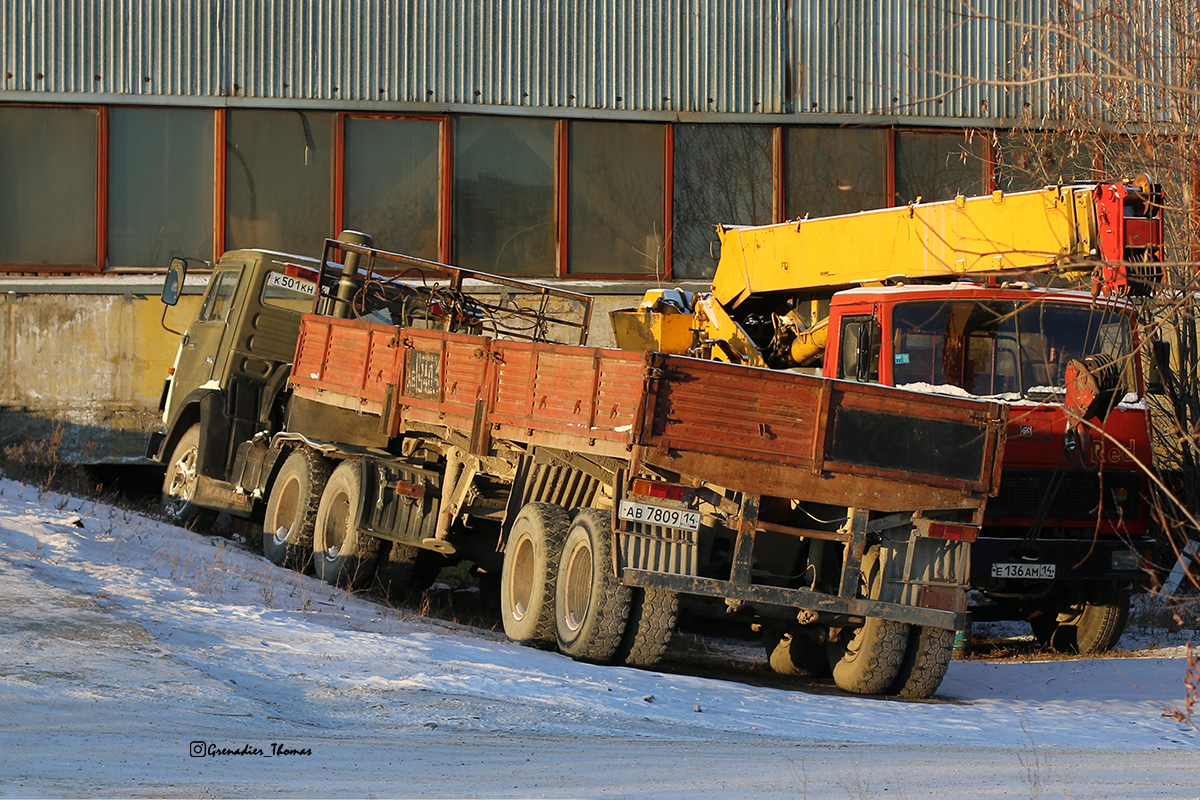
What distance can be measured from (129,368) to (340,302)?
18.2 ft

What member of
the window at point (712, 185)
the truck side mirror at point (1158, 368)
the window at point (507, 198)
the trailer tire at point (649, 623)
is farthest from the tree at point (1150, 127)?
the window at point (507, 198)

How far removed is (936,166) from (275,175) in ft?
31.8

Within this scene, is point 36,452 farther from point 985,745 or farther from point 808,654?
point 985,745

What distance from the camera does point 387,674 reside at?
7.79 meters

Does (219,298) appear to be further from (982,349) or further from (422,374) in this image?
(982,349)

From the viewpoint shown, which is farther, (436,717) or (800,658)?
(800,658)

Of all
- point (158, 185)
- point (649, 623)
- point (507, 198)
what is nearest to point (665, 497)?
point (649, 623)

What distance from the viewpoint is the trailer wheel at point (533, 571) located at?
30.9 feet

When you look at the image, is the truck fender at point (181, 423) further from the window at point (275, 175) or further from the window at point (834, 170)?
the window at point (834, 170)

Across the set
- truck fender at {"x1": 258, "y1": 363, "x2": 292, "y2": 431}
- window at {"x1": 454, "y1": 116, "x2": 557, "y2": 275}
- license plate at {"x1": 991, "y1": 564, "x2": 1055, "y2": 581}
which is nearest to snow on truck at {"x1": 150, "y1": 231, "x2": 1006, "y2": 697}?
license plate at {"x1": 991, "y1": 564, "x2": 1055, "y2": 581}

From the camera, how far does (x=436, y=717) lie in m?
7.04

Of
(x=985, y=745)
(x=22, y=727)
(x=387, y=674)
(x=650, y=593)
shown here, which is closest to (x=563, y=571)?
(x=650, y=593)

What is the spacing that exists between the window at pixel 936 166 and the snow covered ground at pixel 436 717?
1109cm

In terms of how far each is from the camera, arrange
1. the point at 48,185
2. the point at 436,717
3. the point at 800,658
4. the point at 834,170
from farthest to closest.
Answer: the point at 834,170 < the point at 48,185 < the point at 800,658 < the point at 436,717
